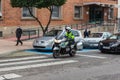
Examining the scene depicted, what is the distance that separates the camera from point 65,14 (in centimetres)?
4019

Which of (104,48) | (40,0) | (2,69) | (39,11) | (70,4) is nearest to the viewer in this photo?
(2,69)

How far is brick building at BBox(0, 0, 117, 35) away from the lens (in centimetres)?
3419

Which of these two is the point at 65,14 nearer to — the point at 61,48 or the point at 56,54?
the point at 61,48

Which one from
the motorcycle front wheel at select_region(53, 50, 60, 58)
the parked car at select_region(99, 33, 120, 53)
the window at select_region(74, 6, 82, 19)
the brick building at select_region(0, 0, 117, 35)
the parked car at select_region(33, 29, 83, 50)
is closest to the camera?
the motorcycle front wheel at select_region(53, 50, 60, 58)

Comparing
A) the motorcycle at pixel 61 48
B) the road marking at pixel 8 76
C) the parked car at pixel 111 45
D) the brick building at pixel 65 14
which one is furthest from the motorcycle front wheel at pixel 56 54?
the brick building at pixel 65 14

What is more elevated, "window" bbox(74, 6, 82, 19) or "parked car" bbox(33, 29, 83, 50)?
"window" bbox(74, 6, 82, 19)

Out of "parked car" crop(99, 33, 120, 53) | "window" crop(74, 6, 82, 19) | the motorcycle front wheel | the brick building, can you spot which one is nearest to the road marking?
the motorcycle front wheel

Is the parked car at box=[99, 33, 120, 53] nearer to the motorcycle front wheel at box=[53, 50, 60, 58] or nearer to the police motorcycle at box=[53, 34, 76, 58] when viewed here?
the police motorcycle at box=[53, 34, 76, 58]

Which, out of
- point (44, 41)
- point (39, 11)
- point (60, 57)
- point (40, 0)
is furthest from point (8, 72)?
point (39, 11)

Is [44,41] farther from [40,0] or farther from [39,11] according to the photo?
[39,11]

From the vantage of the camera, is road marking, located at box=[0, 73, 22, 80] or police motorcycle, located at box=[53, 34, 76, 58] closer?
road marking, located at box=[0, 73, 22, 80]

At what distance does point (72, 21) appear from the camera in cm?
4128

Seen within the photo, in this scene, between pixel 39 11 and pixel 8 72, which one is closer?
pixel 8 72

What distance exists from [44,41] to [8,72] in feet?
29.1
